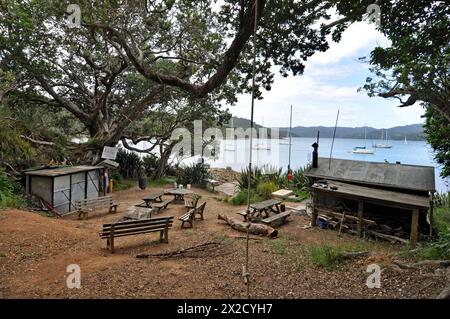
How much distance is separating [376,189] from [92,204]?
37.3ft

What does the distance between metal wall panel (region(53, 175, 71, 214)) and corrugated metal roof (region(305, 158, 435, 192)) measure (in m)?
10.5

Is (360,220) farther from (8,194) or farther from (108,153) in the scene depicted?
(108,153)

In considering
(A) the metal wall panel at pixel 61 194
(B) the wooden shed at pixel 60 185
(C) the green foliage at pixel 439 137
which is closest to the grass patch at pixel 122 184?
(B) the wooden shed at pixel 60 185

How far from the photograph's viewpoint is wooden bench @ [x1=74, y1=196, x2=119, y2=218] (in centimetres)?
1138

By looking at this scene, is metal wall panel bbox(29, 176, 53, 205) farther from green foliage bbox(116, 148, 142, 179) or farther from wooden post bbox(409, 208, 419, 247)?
wooden post bbox(409, 208, 419, 247)

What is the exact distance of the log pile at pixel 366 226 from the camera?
873 centimetres

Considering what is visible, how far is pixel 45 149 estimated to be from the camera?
14578mm

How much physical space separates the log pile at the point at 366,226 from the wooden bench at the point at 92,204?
895cm

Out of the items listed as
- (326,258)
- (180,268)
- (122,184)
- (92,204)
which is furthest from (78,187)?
(326,258)

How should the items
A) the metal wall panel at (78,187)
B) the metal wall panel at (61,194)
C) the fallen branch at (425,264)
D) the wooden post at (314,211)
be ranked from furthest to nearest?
the metal wall panel at (78,187) → the metal wall panel at (61,194) → the wooden post at (314,211) → the fallen branch at (425,264)

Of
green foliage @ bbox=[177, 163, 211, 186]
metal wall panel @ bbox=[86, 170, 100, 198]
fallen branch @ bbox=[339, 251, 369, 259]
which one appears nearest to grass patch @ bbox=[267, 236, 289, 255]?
fallen branch @ bbox=[339, 251, 369, 259]

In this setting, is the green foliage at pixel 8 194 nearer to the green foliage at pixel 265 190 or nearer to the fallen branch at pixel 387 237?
the green foliage at pixel 265 190

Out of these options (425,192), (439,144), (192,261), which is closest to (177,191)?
(192,261)
